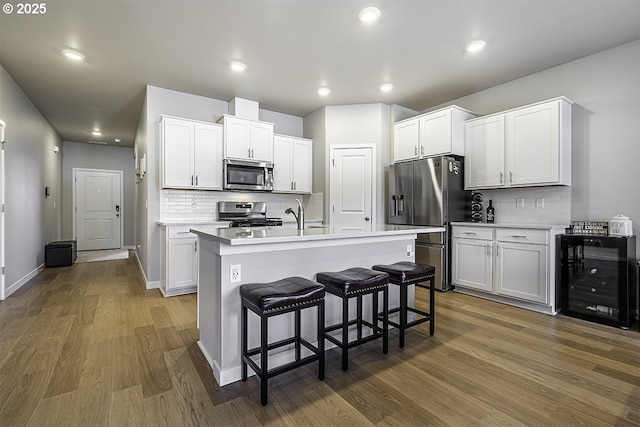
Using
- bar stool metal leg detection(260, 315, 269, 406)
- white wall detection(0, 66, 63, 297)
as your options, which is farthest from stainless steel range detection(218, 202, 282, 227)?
bar stool metal leg detection(260, 315, 269, 406)

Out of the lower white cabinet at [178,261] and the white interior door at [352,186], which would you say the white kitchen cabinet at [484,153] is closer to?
the white interior door at [352,186]

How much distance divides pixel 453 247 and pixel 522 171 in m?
1.22

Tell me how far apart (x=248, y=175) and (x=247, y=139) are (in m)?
0.54

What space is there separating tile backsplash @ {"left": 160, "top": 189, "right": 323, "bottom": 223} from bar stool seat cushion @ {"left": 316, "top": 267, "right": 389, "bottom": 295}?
9.68ft

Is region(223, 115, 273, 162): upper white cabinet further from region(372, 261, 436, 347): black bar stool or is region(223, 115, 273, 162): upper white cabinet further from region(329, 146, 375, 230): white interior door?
region(372, 261, 436, 347): black bar stool

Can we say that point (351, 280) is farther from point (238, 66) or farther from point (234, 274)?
point (238, 66)

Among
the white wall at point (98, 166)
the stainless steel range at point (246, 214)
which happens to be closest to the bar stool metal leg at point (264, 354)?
the stainless steel range at point (246, 214)

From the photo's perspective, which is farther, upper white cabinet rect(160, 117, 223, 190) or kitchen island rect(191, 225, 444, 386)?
upper white cabinet rect(160, 117, 223, 190)

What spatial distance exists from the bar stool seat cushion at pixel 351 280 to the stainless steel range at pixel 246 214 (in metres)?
2.45

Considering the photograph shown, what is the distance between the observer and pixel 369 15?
8.77 ft

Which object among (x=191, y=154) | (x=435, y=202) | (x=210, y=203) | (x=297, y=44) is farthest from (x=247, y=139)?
(x=435, y=202)

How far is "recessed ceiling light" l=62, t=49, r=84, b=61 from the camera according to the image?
10.7 feet

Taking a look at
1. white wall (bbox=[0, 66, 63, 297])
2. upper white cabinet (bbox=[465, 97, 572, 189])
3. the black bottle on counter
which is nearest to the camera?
upper white cabinet (bbox=[465, 97, 572, 189])

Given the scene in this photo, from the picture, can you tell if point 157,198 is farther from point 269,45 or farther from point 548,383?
point 548,383
